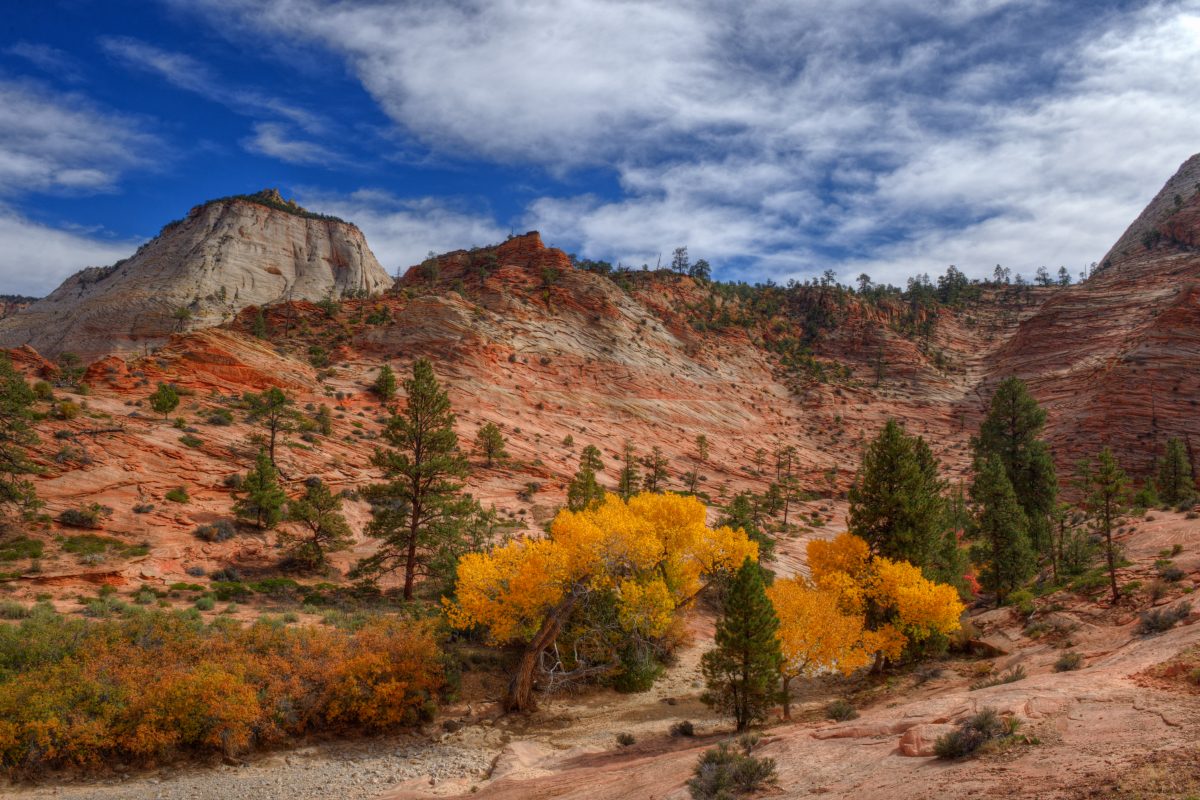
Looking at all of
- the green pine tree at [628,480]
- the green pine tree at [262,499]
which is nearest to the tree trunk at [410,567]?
the green pine tree at [262,499]

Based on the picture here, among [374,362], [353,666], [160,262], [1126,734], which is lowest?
[353,666]

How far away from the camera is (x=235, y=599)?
89.6 feet

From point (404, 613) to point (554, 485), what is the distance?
28940 millimetres

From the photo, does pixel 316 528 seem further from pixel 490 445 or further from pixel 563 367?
pixel 563 367

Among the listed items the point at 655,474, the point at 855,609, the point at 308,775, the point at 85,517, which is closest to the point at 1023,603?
the point at 855,609

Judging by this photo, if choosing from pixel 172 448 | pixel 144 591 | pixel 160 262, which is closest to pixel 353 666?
pixel 144 591

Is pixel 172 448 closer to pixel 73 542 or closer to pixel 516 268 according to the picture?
pixel 73 542

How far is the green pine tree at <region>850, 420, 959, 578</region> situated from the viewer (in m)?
27.8

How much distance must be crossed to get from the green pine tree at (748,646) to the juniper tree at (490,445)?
3593cm

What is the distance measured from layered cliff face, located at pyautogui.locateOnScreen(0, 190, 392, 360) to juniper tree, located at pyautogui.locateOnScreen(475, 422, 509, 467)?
7002cm

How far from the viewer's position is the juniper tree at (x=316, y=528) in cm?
3260

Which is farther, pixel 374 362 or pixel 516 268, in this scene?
pixel 516 268

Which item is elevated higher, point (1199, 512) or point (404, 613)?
point (1199, 512)

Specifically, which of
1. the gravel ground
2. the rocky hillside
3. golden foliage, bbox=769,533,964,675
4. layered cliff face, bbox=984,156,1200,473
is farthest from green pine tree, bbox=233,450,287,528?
layered cliff face, bbox=984,156,1200,473
